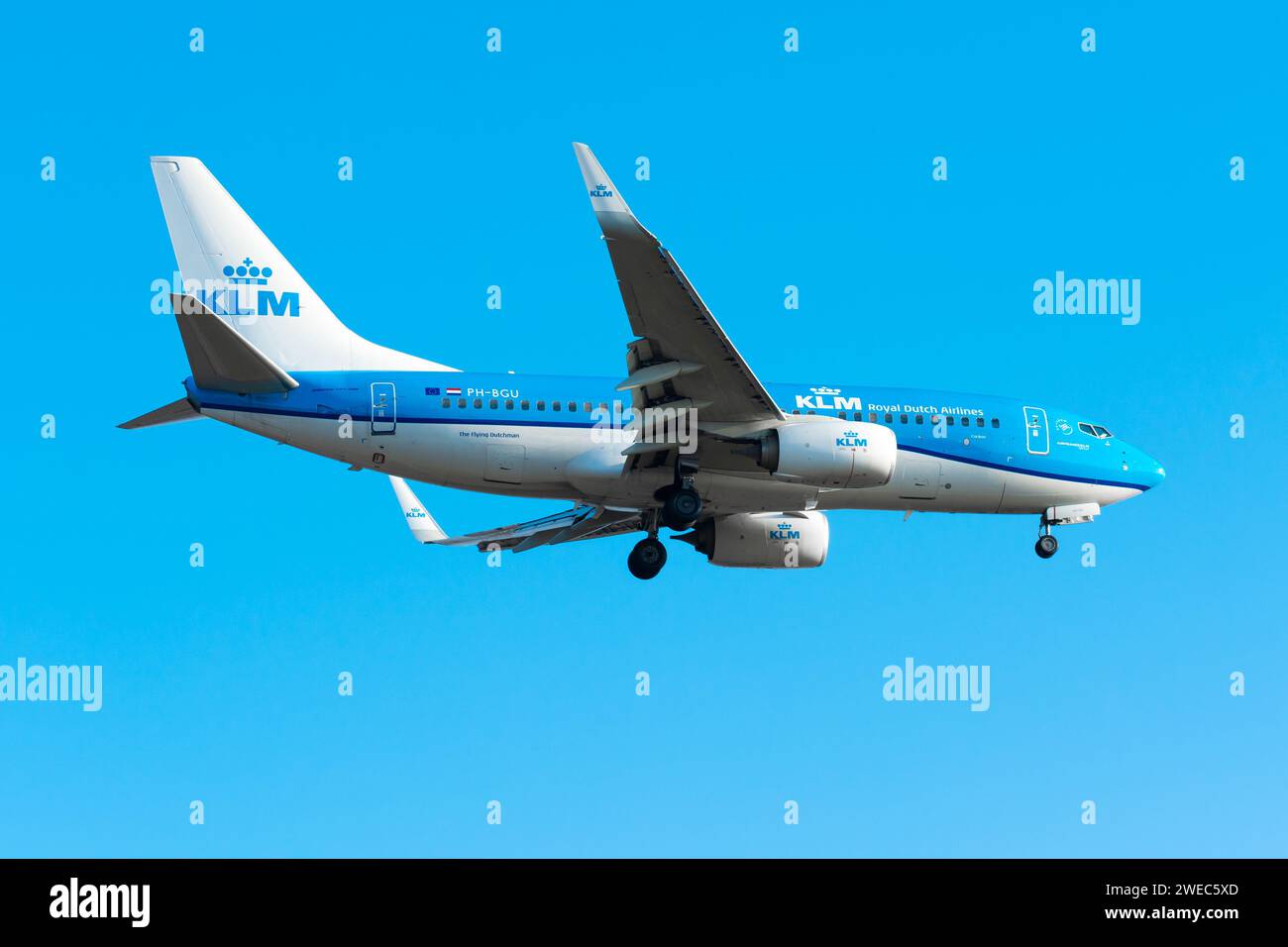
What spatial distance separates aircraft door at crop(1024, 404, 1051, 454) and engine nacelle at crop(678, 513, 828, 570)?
18.0 feet

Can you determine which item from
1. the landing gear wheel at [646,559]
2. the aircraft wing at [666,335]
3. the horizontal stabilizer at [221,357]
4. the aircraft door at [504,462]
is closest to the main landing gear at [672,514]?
the landing gear wheel at [646,559]

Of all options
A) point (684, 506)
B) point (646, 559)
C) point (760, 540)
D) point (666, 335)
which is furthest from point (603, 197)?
point (760, 540)

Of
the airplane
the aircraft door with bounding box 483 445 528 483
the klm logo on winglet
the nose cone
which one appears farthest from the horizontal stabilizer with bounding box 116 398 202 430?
the nose cone

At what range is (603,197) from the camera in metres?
29.5

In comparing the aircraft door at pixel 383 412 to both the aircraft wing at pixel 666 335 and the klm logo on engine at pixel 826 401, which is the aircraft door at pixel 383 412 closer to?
the aircraft wing at pixel 666 335

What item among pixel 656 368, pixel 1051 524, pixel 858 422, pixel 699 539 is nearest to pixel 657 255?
pixel 656 368

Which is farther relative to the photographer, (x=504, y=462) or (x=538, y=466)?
(x=538, y=466)

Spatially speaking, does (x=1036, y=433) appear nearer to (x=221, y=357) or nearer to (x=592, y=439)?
(x=592, y=439)

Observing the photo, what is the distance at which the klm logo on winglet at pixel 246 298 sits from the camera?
36.5 meters

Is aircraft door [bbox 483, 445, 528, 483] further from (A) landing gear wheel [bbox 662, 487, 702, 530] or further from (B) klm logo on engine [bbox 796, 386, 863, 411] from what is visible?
(B) klm logo on engine [bbox 796, 386, 863, 411]

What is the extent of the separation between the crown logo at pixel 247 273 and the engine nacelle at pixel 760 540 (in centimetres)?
1175

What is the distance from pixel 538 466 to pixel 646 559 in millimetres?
3643

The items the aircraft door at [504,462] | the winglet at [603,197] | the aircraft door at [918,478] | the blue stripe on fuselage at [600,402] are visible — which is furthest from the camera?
Answer: the aircraft door at [918,478]

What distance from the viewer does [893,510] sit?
3938 cm
